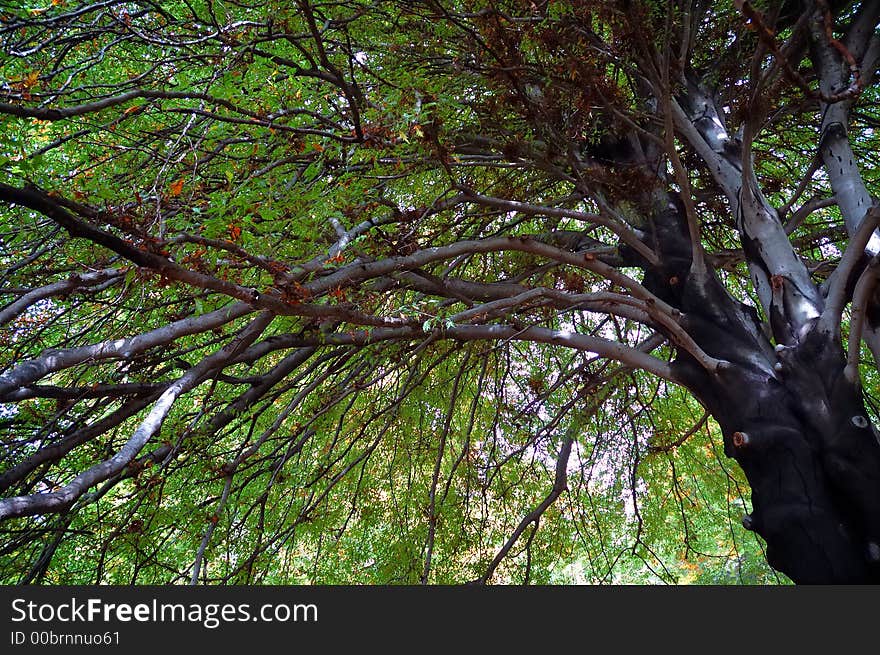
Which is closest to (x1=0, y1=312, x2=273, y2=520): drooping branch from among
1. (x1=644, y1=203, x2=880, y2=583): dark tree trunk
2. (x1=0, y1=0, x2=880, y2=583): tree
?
(x1=0, y1=0, x2=880, y2=583): tree

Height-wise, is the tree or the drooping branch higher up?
the tree

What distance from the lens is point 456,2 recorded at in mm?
3842

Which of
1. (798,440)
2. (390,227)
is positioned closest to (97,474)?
(390,227)

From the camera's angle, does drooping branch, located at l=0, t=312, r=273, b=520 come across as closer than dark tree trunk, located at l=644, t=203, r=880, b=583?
Yes

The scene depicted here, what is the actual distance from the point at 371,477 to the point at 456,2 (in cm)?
367

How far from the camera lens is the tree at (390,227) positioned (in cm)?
258

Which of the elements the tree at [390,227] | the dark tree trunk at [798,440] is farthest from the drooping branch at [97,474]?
the dark tree trunk at [798,440]

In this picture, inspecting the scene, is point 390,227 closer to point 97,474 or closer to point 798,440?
point 97,474

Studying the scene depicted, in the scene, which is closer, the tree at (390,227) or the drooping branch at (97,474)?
the drooping branch at (97,474)

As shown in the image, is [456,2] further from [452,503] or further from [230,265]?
[452,503]

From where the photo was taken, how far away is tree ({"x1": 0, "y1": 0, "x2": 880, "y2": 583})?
8.46ft

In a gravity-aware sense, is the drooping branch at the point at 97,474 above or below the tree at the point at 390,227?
below

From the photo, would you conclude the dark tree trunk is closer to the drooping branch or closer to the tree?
the tree

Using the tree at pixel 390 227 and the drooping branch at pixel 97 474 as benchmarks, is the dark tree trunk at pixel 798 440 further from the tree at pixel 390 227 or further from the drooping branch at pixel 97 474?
the drooping branch at pixel 97 474
